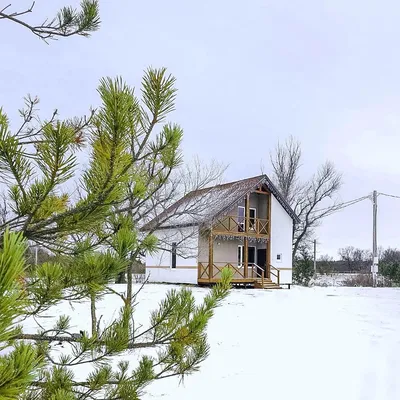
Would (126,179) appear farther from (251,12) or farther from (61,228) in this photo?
(251,12)

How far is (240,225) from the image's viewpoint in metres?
22.0

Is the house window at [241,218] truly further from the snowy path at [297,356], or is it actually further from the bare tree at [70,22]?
the bare tree at [70,22]

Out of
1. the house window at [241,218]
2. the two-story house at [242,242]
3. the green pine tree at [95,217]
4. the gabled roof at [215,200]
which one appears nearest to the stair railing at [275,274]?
the two-story house at [242,242]

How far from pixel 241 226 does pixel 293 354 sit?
1421cm

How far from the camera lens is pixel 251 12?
784cm

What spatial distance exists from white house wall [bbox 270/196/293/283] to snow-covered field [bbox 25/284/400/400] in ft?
29.7

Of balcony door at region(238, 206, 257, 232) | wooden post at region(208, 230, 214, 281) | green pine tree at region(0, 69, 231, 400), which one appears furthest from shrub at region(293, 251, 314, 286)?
green pine tree at region(0, 69, 231, 400)

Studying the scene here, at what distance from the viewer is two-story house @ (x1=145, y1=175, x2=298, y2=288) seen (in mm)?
20172

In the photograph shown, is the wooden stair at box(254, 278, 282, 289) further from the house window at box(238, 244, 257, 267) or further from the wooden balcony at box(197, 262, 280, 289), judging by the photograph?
the house window at box(238, 244, 257, 267)

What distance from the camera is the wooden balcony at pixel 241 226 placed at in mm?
20792

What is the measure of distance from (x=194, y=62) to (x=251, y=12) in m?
2.13

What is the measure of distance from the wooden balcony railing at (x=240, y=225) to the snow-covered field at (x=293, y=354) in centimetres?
703

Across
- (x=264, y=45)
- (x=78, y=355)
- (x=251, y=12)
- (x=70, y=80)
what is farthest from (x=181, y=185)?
(x=78, y=355)

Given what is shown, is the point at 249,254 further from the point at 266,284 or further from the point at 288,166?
the point at 288,166
